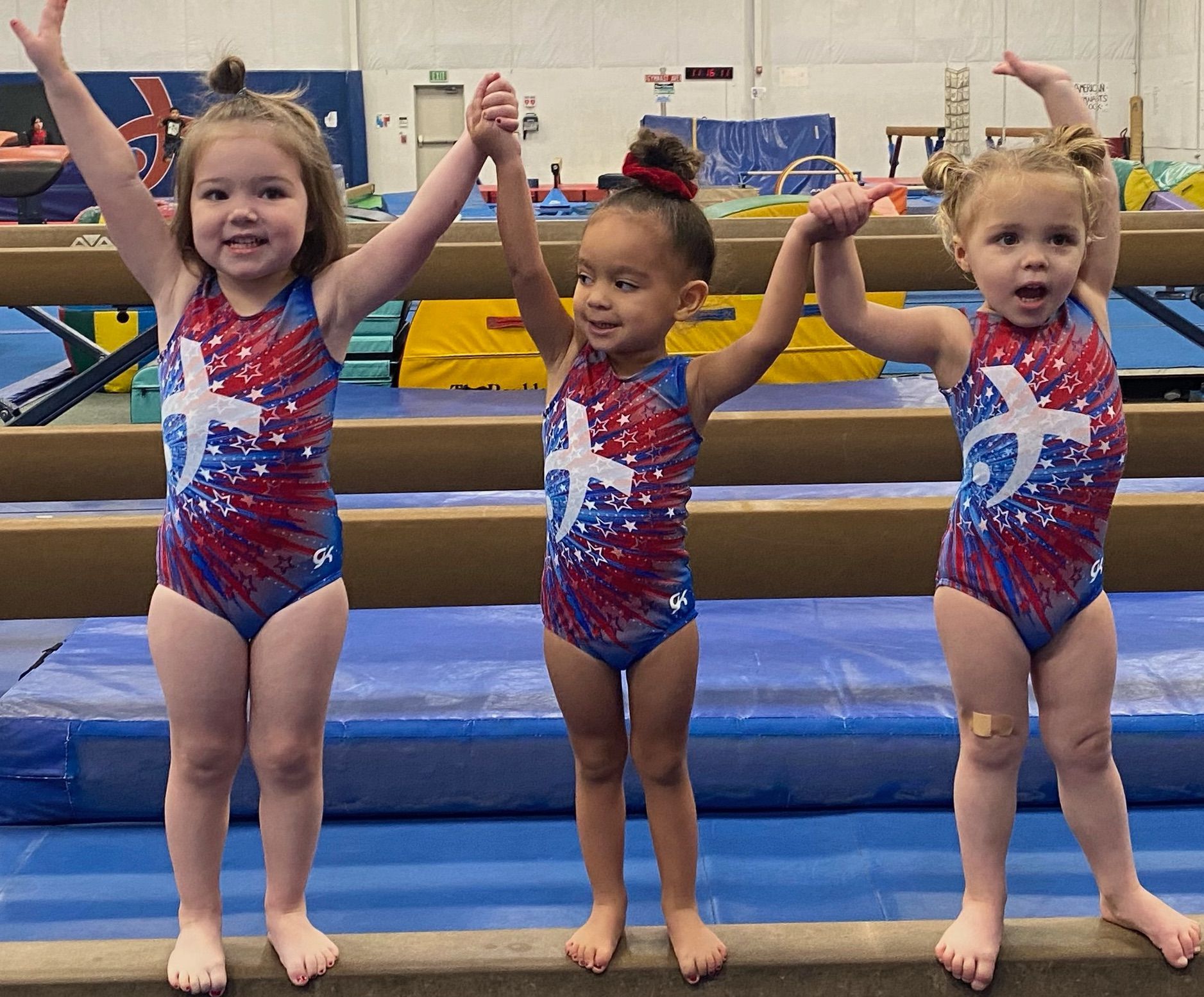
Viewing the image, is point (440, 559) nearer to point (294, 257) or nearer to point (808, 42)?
point (294, 257)

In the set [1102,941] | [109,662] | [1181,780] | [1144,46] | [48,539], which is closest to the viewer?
[1102,941]

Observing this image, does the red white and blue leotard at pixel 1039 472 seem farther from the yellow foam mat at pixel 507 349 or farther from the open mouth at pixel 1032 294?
the yellow foam mat at pixel 507 349

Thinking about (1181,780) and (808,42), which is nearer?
(1181,780)

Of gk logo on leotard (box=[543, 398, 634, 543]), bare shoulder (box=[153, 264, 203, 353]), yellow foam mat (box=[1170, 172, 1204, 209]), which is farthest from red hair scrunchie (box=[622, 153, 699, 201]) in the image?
yellow foam mat (box=[1170, 172, 1204, 209])

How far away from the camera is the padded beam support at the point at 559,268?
9.14ft

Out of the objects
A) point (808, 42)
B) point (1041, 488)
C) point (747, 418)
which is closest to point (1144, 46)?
point (808, 42)

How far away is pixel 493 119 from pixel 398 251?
22cm

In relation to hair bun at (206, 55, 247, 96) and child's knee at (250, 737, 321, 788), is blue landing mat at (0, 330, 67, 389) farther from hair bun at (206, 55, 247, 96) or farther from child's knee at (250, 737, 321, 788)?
child's knee at (250, 737, 321, 788)

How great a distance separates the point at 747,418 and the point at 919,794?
3.11ft

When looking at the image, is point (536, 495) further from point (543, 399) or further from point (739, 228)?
point (543, 399)

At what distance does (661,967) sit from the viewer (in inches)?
69.2

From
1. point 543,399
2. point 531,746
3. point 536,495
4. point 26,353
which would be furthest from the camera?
point 26,353

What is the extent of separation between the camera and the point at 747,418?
10.3ft

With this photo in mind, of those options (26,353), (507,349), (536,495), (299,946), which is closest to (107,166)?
(299,946)
